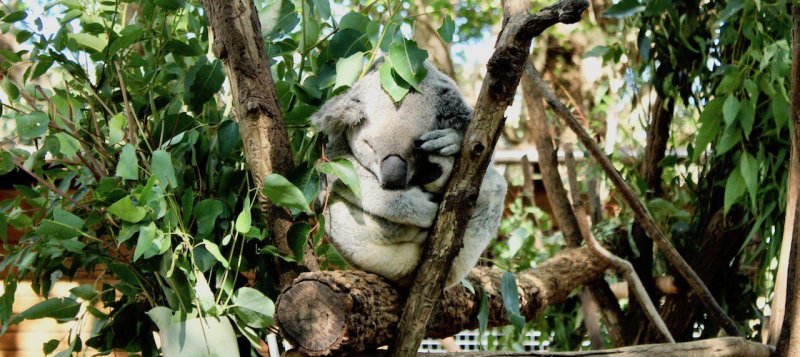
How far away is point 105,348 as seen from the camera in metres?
2.16

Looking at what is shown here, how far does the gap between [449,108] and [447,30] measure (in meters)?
0.22

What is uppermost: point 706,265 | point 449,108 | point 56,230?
A: point 449,108

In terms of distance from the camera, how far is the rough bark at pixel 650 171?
13.1ft

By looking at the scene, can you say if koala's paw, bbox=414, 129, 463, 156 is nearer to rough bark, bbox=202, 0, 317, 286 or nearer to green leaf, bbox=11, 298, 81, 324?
rough bark, bbox=202, 0, 317, 286

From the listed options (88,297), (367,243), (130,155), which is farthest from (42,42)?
(367,243)

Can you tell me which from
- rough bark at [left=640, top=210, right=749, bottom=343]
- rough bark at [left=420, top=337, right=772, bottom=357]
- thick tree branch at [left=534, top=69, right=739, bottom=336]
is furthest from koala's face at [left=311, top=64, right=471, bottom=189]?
rough bark at [left=640, top=210, right=749, bottom=343]

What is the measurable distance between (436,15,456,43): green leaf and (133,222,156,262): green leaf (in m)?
0.86

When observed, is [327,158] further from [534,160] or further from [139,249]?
[534,160]

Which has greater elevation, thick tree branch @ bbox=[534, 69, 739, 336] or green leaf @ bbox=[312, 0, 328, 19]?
green leaf @ bbox=[312, 0, 328, 19]

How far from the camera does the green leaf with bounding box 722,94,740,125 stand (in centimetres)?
299

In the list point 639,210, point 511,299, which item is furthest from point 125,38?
point 639,210

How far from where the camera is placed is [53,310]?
2.07m

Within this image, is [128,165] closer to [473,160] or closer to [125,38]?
[125,38]

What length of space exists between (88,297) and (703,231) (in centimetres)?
294
